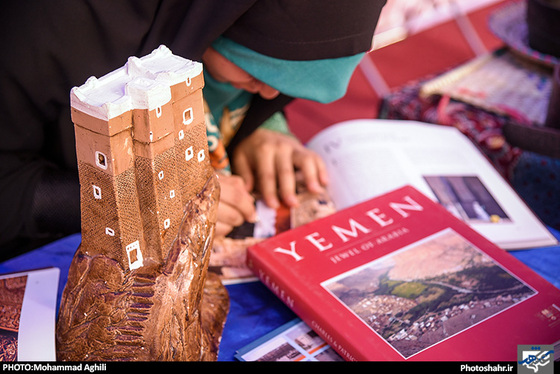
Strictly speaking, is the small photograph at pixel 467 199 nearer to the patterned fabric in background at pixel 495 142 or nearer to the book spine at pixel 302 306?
the patterned fabric in background at pixel 495 142

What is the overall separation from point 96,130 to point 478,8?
10.4 feet

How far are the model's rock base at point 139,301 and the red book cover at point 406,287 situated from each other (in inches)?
6.7

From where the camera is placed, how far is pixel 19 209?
0.79m

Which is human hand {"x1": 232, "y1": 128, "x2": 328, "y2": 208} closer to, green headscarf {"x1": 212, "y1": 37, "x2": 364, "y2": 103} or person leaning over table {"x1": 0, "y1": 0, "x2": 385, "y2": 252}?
person leaning over table {"x1": 0, "y1": 0, "x2": 385, "y2": 252}

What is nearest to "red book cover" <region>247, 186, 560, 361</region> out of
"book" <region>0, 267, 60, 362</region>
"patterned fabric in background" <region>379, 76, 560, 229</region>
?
"book" <region>0, 267, 60, 362</region>

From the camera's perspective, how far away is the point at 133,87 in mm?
439

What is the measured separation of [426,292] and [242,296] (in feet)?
0.84

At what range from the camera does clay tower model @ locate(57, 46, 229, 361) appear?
0.45 metres

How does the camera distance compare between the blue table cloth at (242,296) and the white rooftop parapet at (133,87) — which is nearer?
the white rooftop parapet at (133,87)

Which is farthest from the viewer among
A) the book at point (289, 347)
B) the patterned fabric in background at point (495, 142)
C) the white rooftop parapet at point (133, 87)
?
the patterned fabric in background at point (495, 142)

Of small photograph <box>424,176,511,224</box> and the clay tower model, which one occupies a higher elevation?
the clay tower model

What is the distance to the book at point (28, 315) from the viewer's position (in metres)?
0.56

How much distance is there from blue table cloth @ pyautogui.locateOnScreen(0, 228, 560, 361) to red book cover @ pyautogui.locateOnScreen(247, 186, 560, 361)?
0.14 feet

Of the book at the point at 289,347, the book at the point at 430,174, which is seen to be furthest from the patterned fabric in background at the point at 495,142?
the book at the point at 289,347
